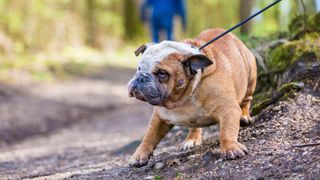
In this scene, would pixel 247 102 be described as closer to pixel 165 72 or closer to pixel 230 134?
pixel 230 134

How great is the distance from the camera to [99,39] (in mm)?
24109

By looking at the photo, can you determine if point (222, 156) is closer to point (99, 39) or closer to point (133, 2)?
point (99, 39)

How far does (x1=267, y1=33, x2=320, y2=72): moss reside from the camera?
628cm

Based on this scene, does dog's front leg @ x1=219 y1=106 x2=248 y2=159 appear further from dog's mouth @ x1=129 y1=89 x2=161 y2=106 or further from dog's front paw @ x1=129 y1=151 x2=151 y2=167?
dog's front paw @ x1=129 y1=151 x2=151 y2=167

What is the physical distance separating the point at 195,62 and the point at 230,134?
0.62m

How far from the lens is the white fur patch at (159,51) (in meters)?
4.52

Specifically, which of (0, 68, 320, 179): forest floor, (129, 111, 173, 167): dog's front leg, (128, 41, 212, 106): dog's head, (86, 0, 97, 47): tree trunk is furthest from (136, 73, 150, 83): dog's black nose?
(86, 0, 97, 47): tree trunk

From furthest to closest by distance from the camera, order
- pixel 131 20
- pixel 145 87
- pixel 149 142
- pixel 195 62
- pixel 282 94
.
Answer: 1. pixel 131 20
2. pixel 282 94
3. pixel 149 142
4. pixel 195 62
5. pixel 145 87

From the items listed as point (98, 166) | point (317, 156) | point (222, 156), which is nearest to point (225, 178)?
point (222, 156)

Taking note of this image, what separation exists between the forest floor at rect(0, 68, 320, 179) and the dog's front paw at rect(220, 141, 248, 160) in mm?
47

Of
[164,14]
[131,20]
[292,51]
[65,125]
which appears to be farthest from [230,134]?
[131,20]

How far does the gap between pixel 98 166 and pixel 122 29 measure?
807 inches

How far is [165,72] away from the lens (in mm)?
4492

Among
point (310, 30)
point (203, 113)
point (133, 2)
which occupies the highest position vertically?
point (133, 2)
